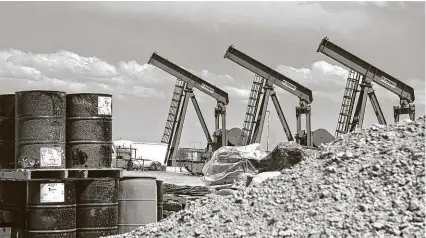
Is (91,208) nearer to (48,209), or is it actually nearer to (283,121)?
(48,209)

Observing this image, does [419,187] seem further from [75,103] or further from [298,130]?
[298,130]

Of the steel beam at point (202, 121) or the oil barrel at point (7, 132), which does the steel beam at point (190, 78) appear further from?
the oil barrel at point (7, 132)

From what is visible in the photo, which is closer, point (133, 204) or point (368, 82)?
point (133, 204)

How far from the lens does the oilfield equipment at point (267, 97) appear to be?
27797 mm

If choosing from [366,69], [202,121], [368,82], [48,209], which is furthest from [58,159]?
[202,121]

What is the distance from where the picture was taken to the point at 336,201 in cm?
585

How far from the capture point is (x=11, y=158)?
7883mm

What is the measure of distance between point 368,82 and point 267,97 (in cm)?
454

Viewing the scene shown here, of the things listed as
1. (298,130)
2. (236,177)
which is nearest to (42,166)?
(236,177)

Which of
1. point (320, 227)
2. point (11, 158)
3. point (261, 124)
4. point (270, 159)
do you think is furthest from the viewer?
point (261, 124)

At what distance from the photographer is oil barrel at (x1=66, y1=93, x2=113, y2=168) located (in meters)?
7.70

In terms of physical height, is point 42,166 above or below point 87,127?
below

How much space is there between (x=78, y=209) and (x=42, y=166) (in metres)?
0.68

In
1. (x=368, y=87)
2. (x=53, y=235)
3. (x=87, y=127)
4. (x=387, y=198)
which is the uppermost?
(x=368, y=87)
